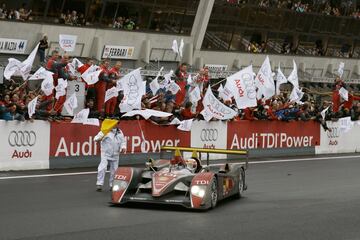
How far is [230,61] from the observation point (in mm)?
45750

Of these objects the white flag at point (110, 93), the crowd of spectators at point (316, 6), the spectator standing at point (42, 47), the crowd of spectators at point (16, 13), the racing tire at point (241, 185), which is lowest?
the racing tire at point (241, 185)

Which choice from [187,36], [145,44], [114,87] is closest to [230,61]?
[187,36]

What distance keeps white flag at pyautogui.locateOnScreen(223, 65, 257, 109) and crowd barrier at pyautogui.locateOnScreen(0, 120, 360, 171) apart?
4.60 feet

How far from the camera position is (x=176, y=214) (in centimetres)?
1269

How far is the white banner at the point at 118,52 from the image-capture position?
37.5m

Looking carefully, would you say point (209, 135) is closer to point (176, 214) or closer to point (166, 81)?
point (166, 81)

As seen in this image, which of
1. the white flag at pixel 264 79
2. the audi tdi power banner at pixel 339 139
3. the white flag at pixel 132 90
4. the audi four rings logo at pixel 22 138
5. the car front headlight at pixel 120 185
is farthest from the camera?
the audi tdi power banner at pixel 339 139

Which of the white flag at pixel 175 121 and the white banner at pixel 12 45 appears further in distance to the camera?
the white banner at pixel 12 45

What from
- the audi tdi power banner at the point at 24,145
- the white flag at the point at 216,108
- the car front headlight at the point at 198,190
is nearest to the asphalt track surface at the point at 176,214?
the car front headlight at the point at 198,190

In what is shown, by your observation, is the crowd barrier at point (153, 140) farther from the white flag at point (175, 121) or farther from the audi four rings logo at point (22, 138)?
the white flag at point (175, 121)

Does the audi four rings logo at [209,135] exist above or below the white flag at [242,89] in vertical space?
below

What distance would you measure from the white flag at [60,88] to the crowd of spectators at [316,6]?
25.1 m

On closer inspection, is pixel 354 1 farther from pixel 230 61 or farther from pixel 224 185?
pixel 224 185

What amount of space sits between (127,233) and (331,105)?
20704 mm
